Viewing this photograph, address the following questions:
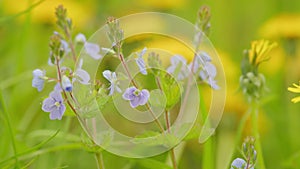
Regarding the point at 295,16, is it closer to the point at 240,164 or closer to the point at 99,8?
the point at 99,8

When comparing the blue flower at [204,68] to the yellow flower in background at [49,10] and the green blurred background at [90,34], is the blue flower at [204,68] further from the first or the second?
the yellow flower in background at [49,10]

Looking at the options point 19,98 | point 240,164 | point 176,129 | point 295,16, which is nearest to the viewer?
point 240,164

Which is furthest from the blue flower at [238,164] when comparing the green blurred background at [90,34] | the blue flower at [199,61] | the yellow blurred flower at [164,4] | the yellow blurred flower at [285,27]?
the yellow blurred flower at [164,4]

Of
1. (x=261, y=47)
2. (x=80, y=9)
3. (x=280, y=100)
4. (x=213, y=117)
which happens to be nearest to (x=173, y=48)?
(x=213, y=117)

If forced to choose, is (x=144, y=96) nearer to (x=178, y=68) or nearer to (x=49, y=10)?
(x=178, y=68)

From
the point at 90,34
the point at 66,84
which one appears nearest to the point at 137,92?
the point at 66,84

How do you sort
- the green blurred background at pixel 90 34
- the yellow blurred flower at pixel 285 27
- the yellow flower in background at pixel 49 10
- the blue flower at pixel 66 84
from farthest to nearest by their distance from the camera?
the yellow flower in background at pixel 49 10 < the yellow blurred flower at pixel 285 27 < the green blurred background at pixel 90 34 < the blue flower at pixel 66 84

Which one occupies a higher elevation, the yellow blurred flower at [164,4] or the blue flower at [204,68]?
the yellow blurred flower at [164,4]
